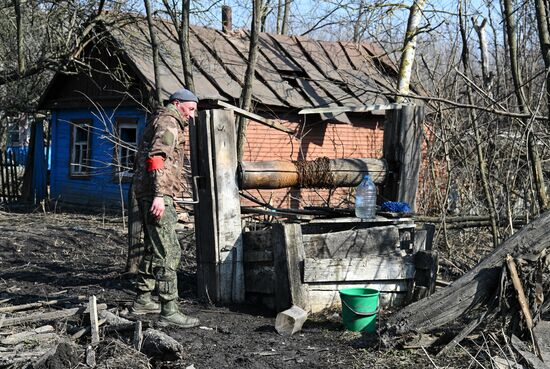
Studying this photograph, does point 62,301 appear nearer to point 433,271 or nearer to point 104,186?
point 433,271

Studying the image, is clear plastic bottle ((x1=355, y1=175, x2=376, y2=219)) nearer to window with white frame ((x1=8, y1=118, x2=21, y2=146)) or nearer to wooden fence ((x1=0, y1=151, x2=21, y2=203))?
wooden fence ((x1=0, y1=151, x2=21, y2=203))

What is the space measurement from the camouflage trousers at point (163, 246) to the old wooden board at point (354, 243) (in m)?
1.22

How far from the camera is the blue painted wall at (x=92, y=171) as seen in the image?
18203mm

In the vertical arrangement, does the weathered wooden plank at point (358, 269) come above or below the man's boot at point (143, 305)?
above

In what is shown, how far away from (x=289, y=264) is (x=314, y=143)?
40.5 feet

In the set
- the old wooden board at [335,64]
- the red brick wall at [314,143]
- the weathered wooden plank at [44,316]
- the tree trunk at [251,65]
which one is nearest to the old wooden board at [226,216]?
the weathered wooden plank at [44,316]

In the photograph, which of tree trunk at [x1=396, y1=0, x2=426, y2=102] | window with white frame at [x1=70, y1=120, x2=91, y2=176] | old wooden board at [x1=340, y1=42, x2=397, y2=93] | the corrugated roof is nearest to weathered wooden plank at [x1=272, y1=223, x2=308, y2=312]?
tree trunk at [x1=396, y1=0, x2=426, y2=102]

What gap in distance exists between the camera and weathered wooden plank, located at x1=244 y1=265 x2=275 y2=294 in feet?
23.0

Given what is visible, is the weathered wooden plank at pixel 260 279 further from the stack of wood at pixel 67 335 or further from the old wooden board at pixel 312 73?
the old wooden board at pixel 312 73

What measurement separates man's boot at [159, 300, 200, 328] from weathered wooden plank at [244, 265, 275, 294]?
2.74 ft

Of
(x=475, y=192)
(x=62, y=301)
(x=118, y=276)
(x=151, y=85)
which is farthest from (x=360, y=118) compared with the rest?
(x=62, y=301)

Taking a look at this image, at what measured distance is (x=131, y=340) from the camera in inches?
228

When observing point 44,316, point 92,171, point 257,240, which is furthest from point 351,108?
point 92,171

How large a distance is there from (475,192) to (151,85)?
7854 millimetres
